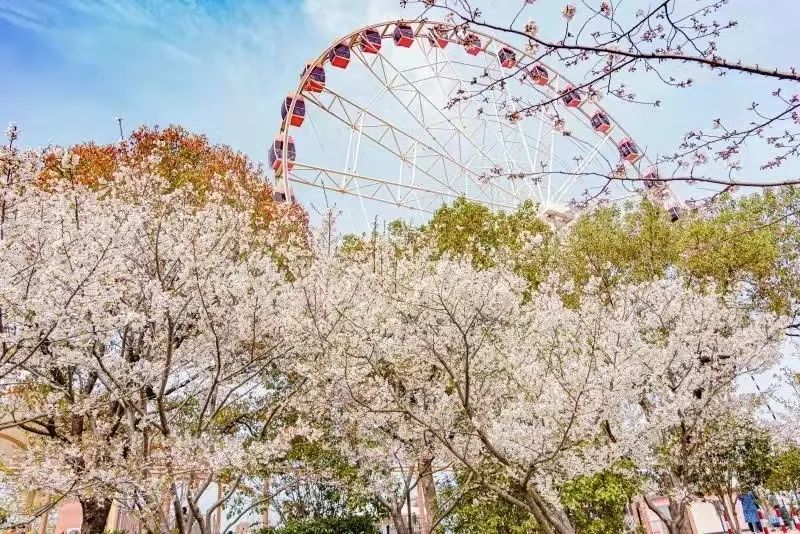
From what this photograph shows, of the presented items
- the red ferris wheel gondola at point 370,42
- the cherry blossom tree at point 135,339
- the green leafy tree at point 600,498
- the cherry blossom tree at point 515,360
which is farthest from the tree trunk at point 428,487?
the red ferris wheel gondola at point 370,42

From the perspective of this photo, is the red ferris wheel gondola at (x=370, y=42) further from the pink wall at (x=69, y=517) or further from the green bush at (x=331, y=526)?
the pink wall at (x=69, y=517)

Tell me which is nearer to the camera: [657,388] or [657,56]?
[657,56]

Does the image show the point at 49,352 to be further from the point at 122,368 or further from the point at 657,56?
the point at 657,56

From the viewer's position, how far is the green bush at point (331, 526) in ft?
30.5

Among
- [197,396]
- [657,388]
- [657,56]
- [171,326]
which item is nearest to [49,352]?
[171,326]

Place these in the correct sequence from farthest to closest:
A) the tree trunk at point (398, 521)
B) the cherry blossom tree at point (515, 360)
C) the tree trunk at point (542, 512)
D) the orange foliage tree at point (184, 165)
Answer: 1. the orange foliage tree at point (184, 165)
2. the tree trunk at point (398, 521)
3. the cherry blossom tree at point (515, 360)
4. the tree trunk at point (542, 512)

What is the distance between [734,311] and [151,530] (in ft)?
32.1

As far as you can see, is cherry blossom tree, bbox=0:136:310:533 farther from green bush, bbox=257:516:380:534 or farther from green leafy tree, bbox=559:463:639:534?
green leafy tree, bbox=559:463:639:534

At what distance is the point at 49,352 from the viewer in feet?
22.1

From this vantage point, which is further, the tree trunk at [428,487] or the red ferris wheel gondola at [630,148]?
the red ferris wheel gondola at [630,148]

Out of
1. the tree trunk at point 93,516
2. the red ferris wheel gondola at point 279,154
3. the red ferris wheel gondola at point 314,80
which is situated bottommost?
the tree trunk at point 93,516

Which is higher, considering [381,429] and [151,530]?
[381,429]

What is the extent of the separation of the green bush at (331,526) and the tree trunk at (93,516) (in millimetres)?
3041

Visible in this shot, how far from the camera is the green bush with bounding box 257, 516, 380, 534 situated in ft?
30.5
